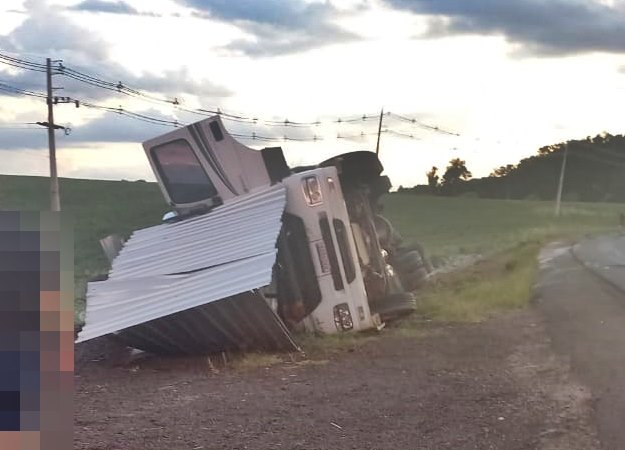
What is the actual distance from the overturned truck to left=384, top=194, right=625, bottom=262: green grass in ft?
106

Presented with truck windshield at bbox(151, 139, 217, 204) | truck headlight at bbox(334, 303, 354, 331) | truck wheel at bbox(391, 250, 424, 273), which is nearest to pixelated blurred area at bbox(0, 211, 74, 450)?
truck headlight at bbox(334, 303, 354, 331)

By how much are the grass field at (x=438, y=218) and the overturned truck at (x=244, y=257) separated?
3.00m

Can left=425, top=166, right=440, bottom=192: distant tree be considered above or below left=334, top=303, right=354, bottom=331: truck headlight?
above

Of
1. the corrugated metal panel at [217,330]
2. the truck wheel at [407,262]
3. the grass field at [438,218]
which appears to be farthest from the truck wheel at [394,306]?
the truck wheel at [407,262]

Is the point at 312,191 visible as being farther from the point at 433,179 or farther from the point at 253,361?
the point at 433,179

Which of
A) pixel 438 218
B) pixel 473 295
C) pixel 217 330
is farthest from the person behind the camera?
pixel 438 218

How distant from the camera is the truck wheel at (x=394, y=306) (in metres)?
12.2

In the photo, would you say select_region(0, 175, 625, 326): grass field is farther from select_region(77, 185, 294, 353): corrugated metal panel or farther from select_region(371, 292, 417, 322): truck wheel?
select_region(77, 185, 294, 353): corrugated metal panel

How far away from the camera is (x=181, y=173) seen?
1287 cm

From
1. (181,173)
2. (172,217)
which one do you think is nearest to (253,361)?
(172,217)

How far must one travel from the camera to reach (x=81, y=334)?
837 cm

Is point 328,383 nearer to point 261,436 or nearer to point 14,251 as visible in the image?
point 261,436

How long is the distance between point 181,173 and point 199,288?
3933mm

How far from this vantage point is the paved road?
7719 millimetres
